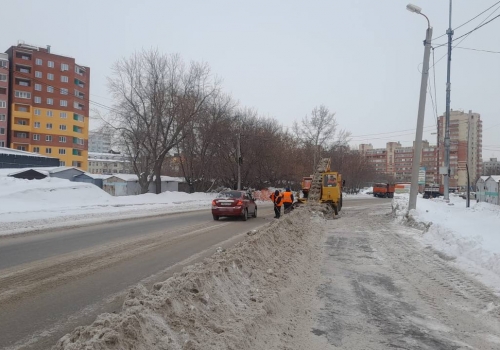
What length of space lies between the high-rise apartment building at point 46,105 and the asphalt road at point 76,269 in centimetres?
6708

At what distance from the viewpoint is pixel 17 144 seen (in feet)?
235

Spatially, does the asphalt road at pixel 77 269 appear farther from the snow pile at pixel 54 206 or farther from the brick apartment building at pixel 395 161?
the brick apartment building at pixel 395 161

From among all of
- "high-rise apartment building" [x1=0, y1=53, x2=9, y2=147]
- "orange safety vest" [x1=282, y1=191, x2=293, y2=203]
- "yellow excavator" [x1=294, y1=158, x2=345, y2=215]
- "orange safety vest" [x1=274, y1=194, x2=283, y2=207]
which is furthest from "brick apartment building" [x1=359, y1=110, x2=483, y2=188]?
"high-rise apartment building" [x1=0, y1=53, x2=9, y2=147]

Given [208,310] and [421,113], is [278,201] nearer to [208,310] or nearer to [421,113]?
[421,113]

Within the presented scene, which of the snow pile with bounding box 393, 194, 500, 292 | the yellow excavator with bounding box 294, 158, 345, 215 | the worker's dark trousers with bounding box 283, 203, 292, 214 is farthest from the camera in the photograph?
the yellow excavator with bounding box 294, 158, 345, 215

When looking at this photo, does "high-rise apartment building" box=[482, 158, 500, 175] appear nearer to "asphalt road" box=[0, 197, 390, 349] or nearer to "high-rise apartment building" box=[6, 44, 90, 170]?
"high-rise apartment building" box=[6, 44, 90, 170]

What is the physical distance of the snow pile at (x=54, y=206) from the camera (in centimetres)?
1678

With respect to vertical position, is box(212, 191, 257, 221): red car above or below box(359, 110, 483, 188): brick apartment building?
below

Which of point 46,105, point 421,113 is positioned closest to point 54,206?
point 421,113

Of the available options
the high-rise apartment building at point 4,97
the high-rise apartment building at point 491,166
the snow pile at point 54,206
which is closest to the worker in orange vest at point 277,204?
the snow pile at point 54,206

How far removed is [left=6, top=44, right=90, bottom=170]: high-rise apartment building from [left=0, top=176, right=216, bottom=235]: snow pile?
2023 inches

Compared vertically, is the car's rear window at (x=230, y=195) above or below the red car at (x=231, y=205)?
above

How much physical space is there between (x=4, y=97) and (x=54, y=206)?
59865 millimetres

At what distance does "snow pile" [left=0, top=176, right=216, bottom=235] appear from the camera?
661 inches
